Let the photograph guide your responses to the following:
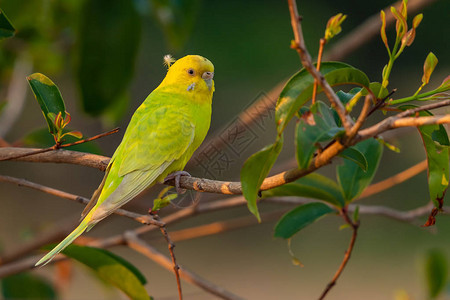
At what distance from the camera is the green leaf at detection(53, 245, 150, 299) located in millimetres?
1028

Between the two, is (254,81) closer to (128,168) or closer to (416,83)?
(416,83)

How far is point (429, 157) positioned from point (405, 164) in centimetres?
478

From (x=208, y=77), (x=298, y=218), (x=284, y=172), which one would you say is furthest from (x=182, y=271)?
(x=284, y=172)

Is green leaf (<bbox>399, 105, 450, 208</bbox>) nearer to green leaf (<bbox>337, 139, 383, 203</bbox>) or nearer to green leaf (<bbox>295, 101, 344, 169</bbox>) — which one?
green leaf (<bbox>295, 101, 344, 169</bbox>)

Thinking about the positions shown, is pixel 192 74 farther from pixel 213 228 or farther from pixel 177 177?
pixel 213 228

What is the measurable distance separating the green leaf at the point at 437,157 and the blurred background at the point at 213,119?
252 millimetres

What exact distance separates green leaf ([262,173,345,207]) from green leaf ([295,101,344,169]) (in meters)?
0.34

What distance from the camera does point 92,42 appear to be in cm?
134

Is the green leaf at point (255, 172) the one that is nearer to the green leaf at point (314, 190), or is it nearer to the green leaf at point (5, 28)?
the green leaf at point (314, 190)

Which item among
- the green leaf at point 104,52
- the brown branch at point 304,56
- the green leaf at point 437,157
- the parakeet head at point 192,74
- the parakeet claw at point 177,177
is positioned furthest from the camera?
the green leaf at point 104,52

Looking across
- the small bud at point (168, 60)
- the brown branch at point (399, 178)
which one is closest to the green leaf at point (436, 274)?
the brown branch at point (399, 178)

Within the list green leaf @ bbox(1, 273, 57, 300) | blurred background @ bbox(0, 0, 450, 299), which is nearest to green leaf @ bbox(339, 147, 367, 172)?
blurred background @ bbox(0, 0, 450, 299)

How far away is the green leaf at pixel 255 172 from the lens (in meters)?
0.65

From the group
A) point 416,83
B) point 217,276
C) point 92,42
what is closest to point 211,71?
point 92,42
